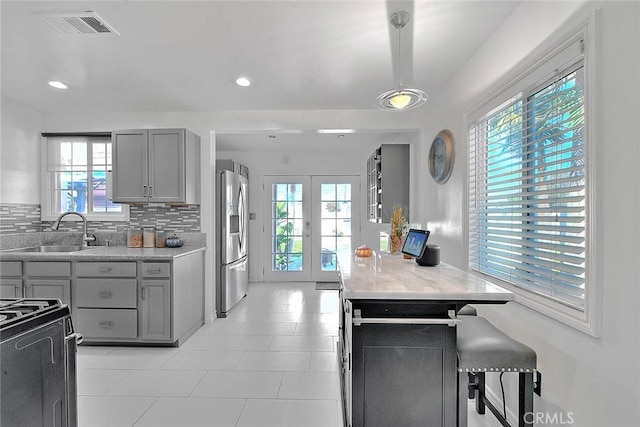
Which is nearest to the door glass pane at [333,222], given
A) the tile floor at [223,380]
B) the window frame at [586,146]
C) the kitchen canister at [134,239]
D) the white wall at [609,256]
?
the tile floor at [223,380]

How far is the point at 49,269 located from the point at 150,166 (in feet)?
4.40

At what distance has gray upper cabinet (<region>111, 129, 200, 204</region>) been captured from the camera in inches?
136

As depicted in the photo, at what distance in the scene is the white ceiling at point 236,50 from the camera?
1881 millimetres

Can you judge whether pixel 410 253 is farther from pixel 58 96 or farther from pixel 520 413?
pixel 58 96

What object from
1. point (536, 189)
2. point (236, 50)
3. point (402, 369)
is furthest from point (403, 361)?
point (236, 50)

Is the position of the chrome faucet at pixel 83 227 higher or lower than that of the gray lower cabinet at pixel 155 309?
higher

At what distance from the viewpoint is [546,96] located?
1669mm

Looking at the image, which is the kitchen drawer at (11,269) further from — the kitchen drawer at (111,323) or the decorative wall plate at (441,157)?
the decorative wall plate at (441,157)

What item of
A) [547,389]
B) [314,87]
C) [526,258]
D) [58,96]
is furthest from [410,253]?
[58,96]

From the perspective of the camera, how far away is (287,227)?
5957 mm

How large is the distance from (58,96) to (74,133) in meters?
0.60

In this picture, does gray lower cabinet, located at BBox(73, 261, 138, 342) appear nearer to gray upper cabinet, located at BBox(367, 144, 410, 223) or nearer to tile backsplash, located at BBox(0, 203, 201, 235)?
tile backsplash, located at BBox(0, 203, 201, 235)

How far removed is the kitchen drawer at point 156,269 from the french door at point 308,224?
294cm

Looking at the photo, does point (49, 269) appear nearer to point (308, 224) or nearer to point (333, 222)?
point (308, 224)
